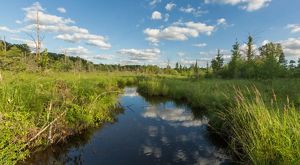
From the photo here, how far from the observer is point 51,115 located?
860 cm

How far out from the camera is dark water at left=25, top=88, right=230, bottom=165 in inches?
305

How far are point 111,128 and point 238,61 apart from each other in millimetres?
35683

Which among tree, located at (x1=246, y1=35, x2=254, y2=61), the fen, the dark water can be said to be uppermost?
tree, located at (x1=246, y1=35, x2=254, y2=61)

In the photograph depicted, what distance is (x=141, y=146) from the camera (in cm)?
918

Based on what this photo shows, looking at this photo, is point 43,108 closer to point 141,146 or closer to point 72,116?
point 72,116

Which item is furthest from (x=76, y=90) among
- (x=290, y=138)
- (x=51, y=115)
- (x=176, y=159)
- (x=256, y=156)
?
(x=290, y=138)

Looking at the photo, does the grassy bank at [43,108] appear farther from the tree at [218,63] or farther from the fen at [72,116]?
the tree at [218,63]

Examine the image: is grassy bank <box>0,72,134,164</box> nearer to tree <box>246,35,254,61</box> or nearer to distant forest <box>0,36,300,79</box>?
distant forest <box>0,36,300,79</box>

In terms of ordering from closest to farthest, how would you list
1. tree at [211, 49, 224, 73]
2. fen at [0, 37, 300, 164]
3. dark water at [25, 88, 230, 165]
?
fen at [0, 37, 300, 164] < dark water at [25, 88, 230, 165] < tree at [211, 49, 224, 73]

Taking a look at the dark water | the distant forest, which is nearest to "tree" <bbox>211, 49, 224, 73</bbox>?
the distant forest

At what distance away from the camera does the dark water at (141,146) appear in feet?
25.5

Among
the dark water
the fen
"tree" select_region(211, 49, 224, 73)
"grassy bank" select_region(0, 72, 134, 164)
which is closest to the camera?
the fen

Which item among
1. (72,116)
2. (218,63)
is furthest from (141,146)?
(218,63)

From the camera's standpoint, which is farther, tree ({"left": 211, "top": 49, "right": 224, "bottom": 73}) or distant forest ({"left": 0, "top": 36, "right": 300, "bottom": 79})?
tree ({"left": 211, "top": 49, "right": 224, "bottom": 73})
